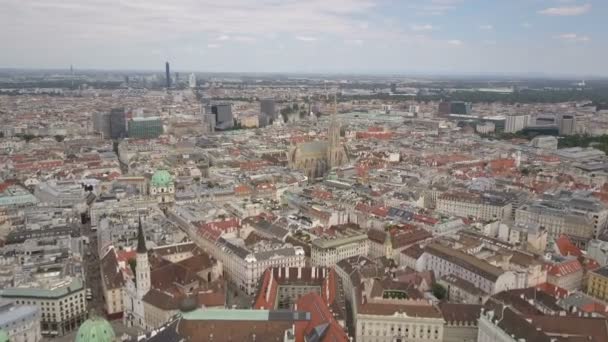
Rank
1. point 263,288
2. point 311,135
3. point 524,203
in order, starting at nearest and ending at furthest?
point 263,288 < point 524,203 < point 311,135

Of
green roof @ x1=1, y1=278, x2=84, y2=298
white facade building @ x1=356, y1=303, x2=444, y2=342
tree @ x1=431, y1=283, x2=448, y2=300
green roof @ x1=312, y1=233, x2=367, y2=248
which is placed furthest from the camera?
green roof @ x1=312, y1=233, x2=367, y2=248

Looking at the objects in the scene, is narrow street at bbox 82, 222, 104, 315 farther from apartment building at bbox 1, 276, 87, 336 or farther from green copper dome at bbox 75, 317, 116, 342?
green copper dome at bbox 75, 317, 116, 342

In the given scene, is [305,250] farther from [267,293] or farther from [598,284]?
[598,284]

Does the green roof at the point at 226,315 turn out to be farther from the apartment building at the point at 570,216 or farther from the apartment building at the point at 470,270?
the apartment building at the point at 570,216

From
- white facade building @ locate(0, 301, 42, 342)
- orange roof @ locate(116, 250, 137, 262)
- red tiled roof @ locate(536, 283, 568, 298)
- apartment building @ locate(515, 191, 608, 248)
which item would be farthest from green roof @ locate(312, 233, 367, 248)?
white facade building @ locate(0, 301, 42, 342)

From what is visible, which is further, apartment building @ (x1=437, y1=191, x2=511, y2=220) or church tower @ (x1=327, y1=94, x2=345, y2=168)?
church tower @ (x1=327, y1=94, x2=345, y2=168)

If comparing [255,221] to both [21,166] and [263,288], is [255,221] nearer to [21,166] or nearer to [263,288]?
[263,288]

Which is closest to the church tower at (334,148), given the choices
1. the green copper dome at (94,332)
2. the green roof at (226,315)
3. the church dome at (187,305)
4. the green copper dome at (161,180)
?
the green copper dome at (161,180)

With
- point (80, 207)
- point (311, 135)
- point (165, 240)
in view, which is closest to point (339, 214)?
point (165, 240)
